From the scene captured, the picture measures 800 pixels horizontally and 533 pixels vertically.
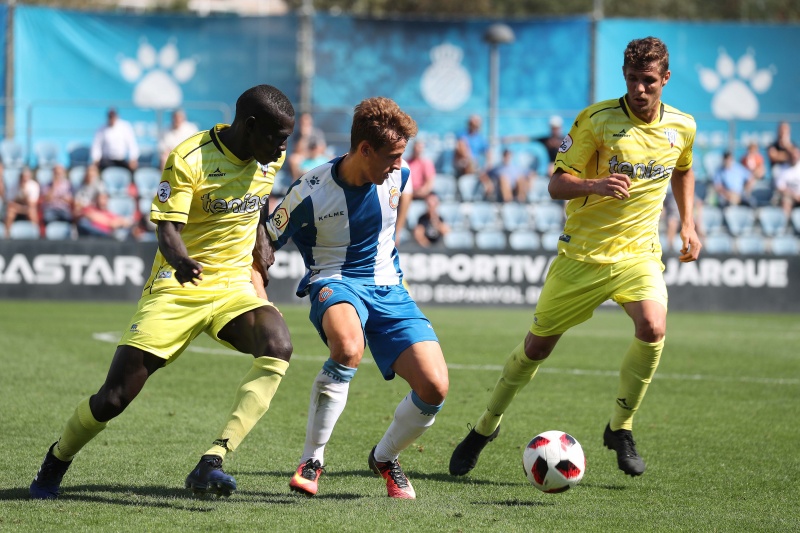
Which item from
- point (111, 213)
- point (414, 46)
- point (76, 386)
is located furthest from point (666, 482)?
point (414, 46)

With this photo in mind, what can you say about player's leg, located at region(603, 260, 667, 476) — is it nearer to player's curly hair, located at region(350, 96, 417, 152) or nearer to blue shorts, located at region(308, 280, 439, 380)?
blue shorts, located at region(308, 280, 439, 380)

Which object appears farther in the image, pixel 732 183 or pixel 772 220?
pixel 732 183

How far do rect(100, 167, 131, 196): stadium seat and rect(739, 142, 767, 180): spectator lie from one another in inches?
461

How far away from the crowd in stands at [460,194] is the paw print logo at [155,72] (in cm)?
187

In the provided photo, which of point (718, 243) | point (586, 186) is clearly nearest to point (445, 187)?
point (718, 243)

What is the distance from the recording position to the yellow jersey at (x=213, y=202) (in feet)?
17.0

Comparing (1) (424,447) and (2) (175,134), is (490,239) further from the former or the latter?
(1) (424,447)

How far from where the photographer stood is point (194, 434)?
23.4ft

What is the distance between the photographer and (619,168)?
6.30 meters

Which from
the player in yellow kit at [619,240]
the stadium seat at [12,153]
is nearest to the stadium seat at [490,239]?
the stadium seat at [12,153]

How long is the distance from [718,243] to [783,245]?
4.17ft

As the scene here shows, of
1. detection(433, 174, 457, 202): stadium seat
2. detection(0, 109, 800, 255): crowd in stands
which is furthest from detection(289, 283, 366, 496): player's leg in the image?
detection(433, 174, 457, 202): stadium seat

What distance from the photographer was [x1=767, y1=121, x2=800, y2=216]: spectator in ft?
66.7

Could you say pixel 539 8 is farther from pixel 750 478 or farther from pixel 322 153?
pixel 750 478
